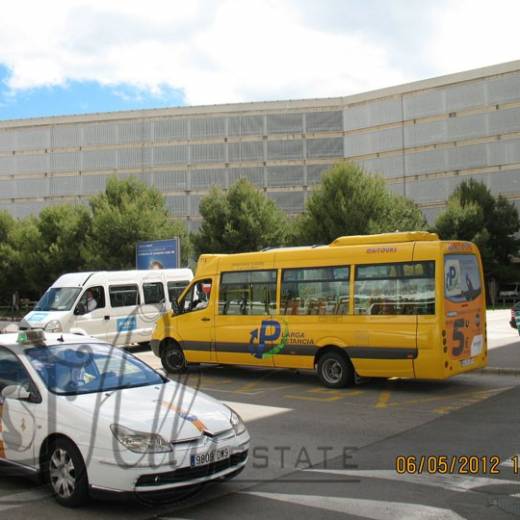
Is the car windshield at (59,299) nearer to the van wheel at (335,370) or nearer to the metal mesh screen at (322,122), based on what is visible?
the van wheel at (335,370)

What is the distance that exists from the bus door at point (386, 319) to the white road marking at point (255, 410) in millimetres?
2206

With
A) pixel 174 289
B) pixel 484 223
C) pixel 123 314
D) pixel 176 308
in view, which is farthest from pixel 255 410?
pixel 484 223

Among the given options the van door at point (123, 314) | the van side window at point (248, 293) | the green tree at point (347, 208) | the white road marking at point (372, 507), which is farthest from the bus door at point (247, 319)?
the green tree at point (347, 208)

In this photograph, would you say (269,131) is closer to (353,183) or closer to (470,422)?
(353,183)

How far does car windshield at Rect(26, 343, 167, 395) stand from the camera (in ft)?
20.7

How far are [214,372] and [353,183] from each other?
87.8ft

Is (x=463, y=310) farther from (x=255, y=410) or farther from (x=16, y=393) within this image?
(x=16, y=393)

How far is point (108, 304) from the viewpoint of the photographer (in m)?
19.5

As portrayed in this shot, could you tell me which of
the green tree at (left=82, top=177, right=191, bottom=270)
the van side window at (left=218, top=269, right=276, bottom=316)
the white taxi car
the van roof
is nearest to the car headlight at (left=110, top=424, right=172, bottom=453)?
the white taxi car

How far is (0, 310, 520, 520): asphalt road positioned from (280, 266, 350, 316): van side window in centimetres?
166

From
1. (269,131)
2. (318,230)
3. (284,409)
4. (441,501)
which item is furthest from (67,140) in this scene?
(441,501)

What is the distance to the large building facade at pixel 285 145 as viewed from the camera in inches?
2025

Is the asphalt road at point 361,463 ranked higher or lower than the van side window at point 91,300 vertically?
lower
